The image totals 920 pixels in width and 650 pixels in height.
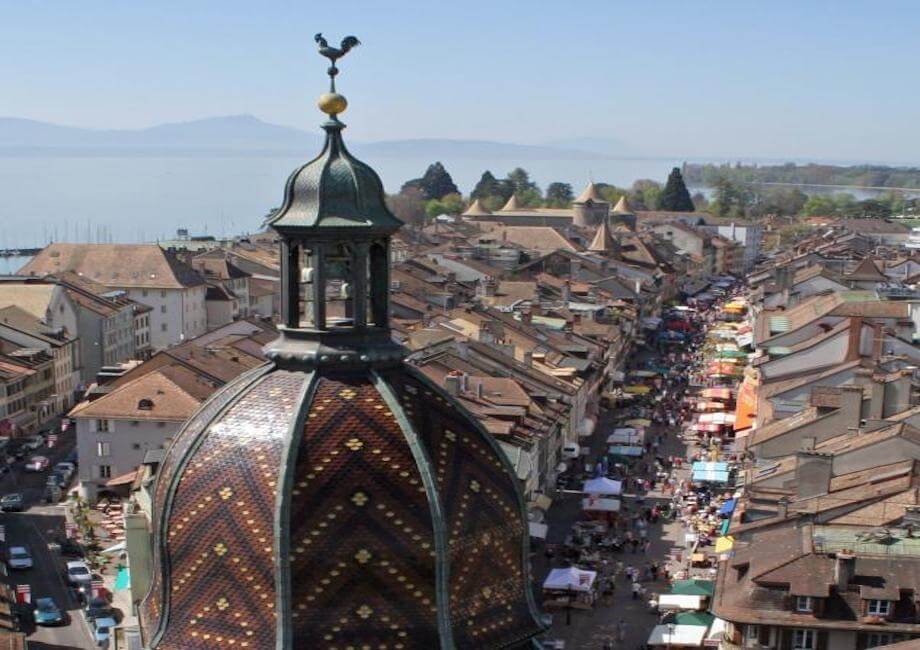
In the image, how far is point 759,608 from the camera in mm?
38875

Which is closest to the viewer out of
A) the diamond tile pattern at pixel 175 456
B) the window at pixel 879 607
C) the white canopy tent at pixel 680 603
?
the diamond tile pattern at pixel 175 456

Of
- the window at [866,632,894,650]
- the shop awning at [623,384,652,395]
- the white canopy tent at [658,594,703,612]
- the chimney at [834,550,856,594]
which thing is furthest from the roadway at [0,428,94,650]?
the shop awning at [623,384,652,395]

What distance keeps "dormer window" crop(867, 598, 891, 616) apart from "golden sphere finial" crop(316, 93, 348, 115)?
80.9ft

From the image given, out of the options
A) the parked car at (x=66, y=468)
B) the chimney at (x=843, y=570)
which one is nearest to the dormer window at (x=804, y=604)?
the chimney at (x=843, y=570)

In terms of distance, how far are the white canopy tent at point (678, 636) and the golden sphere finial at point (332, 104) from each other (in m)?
30.2

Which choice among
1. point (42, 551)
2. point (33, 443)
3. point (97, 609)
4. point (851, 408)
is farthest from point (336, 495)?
point (33, 443)

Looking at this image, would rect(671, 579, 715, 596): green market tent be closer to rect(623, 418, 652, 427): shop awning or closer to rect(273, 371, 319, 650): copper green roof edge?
rect(273, 371, 319, 650): copper green roof edge

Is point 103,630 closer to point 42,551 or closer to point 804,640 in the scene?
point 42,551

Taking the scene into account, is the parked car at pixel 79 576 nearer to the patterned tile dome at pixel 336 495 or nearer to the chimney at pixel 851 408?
the chimney at pixel 851 408

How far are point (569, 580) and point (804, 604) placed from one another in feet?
45.9

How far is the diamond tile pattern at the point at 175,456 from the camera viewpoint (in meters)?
19.4

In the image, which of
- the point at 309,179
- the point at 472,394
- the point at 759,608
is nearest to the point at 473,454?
the point at 309,179

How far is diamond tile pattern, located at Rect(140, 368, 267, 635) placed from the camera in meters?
19.4

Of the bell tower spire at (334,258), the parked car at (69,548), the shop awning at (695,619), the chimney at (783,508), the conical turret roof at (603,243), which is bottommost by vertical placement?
the parked car at (69,548)
